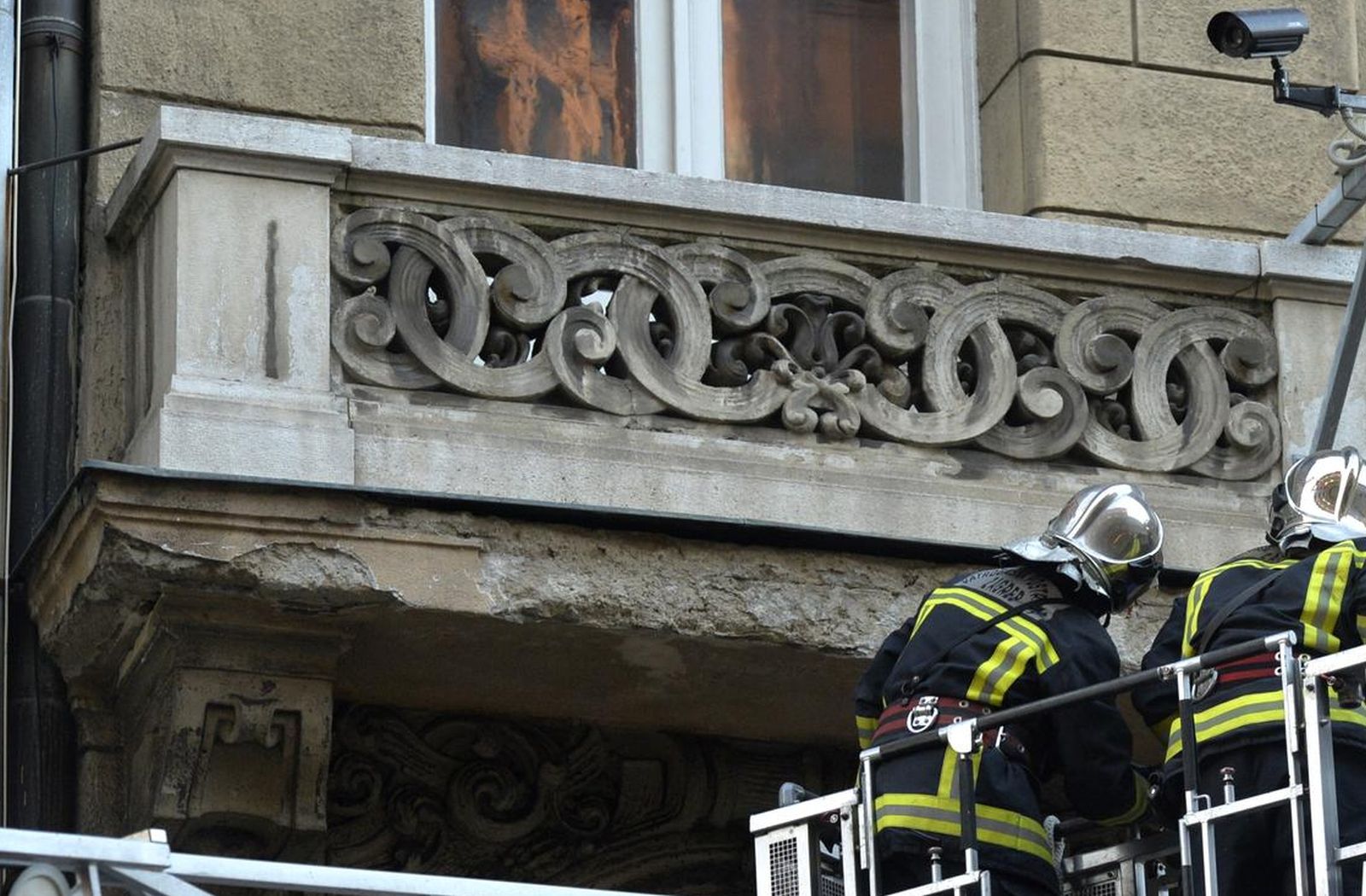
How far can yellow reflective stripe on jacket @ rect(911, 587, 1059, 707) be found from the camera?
8.42m

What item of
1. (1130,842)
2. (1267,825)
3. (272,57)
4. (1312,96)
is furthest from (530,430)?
(1267,825)

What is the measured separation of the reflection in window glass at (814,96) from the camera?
11062 mm

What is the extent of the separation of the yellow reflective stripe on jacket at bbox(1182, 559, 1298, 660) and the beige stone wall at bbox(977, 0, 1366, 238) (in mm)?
2450

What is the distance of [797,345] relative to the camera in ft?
32.3

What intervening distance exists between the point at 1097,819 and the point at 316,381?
7.62 feet

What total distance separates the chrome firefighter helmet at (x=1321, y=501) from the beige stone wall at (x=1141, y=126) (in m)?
2.26

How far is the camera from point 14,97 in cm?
1002

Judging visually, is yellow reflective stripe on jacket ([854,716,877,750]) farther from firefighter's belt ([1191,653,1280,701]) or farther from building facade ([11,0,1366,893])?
firefighter's belt ([1191,653,1280,701])

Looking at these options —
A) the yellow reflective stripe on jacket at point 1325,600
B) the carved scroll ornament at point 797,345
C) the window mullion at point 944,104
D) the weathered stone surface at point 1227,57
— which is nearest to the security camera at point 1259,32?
the carved scroll ornament at point 797,345

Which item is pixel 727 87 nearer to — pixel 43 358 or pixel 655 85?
pixel 655 85

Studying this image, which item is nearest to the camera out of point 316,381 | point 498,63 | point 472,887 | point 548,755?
point 472,887

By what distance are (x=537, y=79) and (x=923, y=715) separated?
3097 mm

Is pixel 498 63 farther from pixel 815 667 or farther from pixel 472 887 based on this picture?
pixel 472 887

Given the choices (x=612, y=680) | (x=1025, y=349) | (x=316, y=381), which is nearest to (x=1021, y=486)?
(x=1025, y=349)
